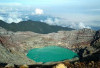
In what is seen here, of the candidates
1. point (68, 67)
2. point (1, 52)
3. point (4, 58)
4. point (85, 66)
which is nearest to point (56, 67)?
point (68, 67)

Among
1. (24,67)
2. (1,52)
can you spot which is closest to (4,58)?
(1,52)

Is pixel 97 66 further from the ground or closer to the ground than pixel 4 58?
further from the ground

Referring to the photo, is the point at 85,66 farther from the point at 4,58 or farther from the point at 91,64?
the point at 4,58

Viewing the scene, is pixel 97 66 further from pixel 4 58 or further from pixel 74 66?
pixel 4 58

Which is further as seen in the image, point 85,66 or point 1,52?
point 1,52

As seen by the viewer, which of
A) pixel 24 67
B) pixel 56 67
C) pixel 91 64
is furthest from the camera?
pixel 91 64

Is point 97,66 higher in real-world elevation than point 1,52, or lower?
higher

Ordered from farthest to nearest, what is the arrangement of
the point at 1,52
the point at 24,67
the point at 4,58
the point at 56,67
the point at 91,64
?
the point at 1,52
the point at 4,58
the point at 91,64
the point at 24,67
the point at 56,67

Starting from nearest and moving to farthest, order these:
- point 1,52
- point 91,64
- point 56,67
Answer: point 56,67, point 91,64, point 1,52

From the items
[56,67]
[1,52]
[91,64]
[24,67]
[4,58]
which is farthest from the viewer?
[1,52]

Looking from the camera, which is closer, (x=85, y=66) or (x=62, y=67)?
(x=62, y=67)
